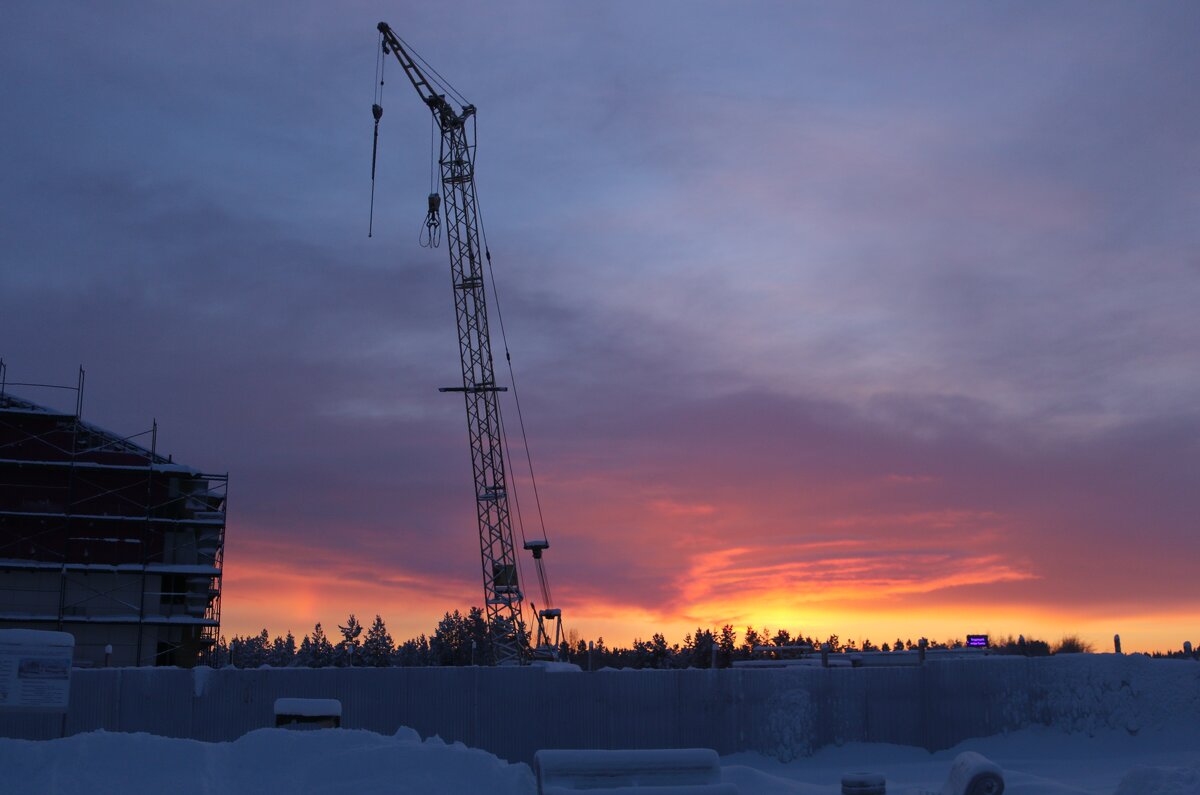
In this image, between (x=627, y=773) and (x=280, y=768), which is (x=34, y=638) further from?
(x=627, y=773)

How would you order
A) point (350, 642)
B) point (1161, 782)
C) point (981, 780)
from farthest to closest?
point (350, 642) → point (981, 780) → point (1161, 782)

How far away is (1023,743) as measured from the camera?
107ft

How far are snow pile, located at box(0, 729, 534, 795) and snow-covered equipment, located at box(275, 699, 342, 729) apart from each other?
19.4 feet

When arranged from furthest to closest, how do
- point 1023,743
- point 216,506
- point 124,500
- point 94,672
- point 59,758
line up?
point 216,506
point 124,500
point 1023,743
point 94,672
point 59,758

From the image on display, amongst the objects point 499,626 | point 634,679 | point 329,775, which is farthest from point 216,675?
point 499,626

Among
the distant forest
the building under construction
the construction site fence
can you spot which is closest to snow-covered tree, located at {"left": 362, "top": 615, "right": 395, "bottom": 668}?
the distant forest

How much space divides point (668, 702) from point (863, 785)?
11706 millimetres

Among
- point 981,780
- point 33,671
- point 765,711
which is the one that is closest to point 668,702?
point 765,711

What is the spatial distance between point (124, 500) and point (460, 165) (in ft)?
99.3

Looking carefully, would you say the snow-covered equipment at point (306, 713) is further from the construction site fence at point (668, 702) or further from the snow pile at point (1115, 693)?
the snow pile at point (1115, 693)

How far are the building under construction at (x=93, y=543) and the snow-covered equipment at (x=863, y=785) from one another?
4381cm

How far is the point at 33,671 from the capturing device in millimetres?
25375

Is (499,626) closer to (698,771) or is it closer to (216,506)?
(216,506)

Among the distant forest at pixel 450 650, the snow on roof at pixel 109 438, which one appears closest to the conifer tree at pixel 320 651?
the distant forest at pixel 450 650
